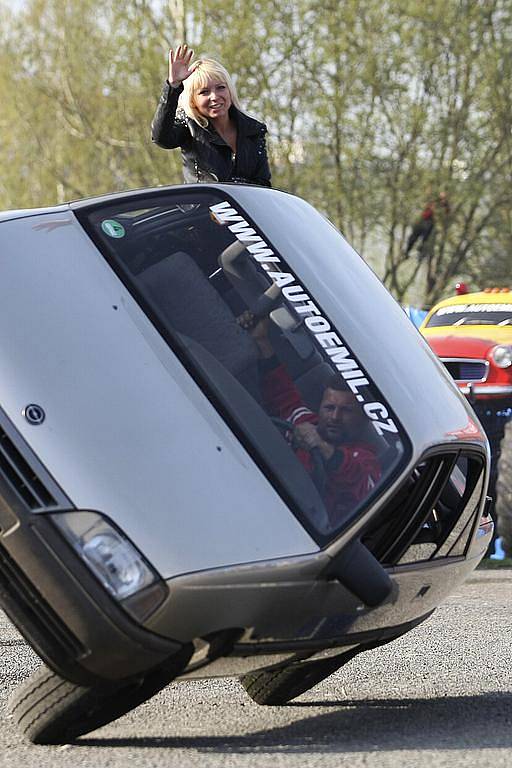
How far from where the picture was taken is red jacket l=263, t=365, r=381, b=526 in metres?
3.95

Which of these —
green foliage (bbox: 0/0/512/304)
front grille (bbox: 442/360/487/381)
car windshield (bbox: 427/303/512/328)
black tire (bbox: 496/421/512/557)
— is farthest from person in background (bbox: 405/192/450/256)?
black tire (bbox: 496/421/512/557)

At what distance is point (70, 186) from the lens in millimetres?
30562

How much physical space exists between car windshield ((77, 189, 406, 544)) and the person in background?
77.4ft

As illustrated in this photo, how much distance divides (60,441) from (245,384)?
61 cm

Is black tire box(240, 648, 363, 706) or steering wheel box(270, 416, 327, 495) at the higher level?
steering wheel box(270, 416, 327, 495)

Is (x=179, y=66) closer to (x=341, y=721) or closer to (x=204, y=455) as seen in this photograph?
(x=204, y=455)

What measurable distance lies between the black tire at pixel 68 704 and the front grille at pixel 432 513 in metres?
0.77

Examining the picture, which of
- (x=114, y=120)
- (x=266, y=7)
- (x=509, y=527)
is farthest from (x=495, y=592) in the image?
(x=114, y=120)

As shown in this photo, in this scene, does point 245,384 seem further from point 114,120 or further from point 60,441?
point 114,120

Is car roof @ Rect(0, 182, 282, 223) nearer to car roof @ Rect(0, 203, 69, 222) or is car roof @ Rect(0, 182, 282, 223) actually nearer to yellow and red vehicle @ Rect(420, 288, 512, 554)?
car roof @ Rect(0, 203, 69, 222)

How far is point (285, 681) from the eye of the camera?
491 cm

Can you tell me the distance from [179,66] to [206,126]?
0.28 meters

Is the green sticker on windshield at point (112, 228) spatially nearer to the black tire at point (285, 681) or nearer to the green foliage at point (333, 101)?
the black tire at point (285, 681)

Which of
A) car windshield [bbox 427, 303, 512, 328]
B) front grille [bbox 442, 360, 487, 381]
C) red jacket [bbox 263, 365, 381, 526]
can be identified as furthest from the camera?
car windshield [bbox 427, 303, 512, 328]
